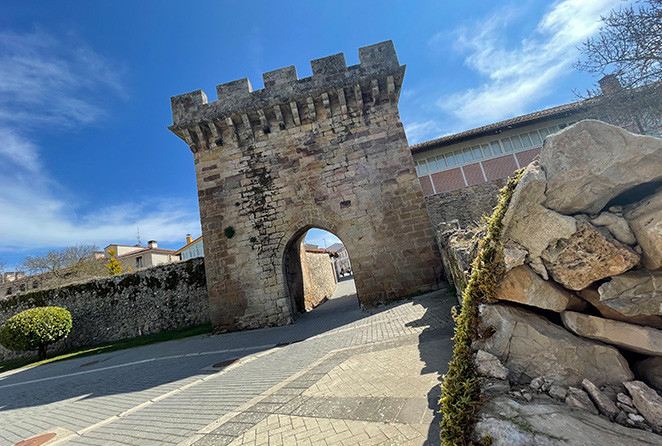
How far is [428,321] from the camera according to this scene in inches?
227

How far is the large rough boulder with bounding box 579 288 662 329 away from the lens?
1505mm

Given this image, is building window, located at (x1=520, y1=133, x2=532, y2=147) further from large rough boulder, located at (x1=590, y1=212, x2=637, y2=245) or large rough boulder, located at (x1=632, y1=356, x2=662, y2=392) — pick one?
large rough boulder, located at (x1=632, y1=356, x2=662, y2=392)

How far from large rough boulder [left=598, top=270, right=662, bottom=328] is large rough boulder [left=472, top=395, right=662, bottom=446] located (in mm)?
571

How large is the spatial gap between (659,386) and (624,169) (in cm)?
116

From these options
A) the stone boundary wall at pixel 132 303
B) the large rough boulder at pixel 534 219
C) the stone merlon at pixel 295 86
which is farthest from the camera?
the stone boundary wall at pixel 132 303

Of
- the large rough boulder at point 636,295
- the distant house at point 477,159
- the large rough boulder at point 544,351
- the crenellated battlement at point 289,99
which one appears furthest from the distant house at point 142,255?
the large rough boulder at point 636,295

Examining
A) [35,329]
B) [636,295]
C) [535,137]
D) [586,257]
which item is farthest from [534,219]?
[35,329]

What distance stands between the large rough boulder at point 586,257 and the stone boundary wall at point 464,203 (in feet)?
44.6

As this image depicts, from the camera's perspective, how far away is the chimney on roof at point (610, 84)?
11184 mm

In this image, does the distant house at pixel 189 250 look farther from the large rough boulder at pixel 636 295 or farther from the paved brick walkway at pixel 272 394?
the large rough boulder at pixel 636 295

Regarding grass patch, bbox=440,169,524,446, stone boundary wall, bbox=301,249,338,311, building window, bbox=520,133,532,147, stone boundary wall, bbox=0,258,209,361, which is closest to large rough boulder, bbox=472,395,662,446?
grass patch, bbox=440,169,524,446

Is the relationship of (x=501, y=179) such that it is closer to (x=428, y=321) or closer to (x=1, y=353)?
(x=428, y=321)

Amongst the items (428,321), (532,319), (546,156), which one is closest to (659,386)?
(532,319)

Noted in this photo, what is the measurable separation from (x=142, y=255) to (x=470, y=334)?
53.7 meters
